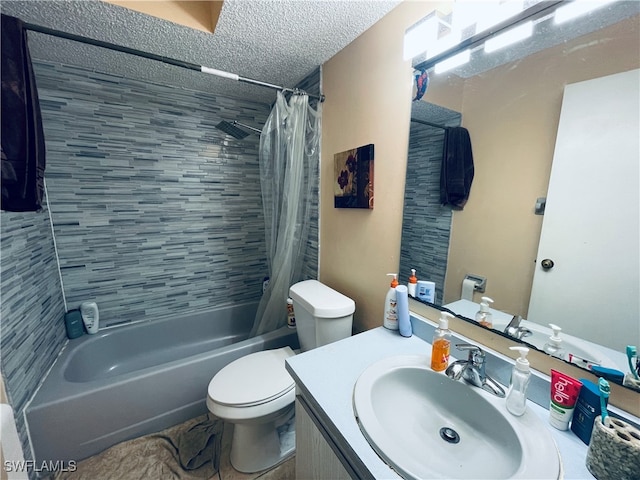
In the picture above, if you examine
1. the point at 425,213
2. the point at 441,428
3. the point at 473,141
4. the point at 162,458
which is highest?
the point at 473,141

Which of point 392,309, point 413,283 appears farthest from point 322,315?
point 413,283

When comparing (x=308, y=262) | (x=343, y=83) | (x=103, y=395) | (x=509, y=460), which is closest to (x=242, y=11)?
(x=343, y=83)

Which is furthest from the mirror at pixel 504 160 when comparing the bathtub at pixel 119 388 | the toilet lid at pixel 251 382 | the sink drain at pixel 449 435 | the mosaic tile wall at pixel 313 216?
the bathtub at pixel 119 388

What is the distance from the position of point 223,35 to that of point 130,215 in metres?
1.37

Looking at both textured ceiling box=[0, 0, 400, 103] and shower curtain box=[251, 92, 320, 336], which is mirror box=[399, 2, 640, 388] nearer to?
textured ceiling box=[0, 0, 400, 103]

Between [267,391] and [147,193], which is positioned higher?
[147,193]

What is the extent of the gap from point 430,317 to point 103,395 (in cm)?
165

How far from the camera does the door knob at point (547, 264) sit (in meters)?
0.71

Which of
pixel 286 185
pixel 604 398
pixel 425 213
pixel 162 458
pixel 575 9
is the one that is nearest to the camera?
pixel 604 398

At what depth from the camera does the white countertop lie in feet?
1.77

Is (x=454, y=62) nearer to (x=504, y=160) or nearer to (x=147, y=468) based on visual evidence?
(x=504, y=160)

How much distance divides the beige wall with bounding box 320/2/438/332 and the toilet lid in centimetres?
49

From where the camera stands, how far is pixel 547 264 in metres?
0.72

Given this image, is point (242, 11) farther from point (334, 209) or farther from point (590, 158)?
point (590, 158)
